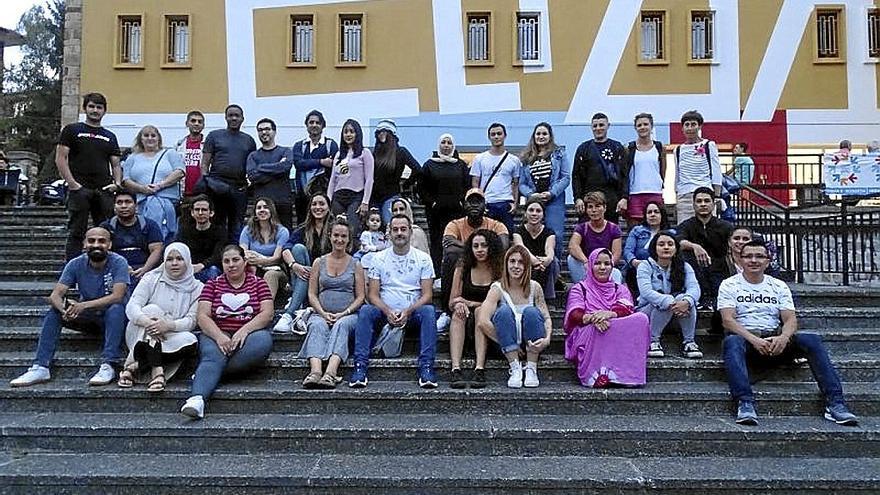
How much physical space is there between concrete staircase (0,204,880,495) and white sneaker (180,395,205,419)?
0.06 meters

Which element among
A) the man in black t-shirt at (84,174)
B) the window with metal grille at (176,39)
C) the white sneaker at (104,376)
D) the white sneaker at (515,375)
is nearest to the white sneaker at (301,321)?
the white sneaker at (104,376)

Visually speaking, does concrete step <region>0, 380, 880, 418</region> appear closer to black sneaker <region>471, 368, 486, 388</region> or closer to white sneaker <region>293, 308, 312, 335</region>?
black sneaker <region>471, 368, 486, 388</region>

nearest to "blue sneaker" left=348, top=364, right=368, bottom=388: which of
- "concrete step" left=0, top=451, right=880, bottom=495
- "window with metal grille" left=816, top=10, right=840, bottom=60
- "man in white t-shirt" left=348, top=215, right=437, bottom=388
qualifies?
"man in white t-shirt" left=348, top=215, right=437, bottom=388

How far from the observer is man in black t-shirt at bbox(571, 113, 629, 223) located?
6879mm

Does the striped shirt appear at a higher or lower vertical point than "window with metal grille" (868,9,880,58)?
lower

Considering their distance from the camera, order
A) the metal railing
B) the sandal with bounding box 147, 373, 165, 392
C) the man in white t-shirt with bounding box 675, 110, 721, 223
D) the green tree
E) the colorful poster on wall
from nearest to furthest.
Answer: the sandal with bounding box 147, 373, 165, 392, the man in white t-shirt with bounding box 675, 110, 721, 223, the metal railing, the colorful poster on wall, the green tree

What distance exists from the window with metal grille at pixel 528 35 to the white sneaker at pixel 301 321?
13280mm

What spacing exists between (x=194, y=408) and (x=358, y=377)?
114 centimetres

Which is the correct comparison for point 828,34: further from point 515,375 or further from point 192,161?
point 515,375

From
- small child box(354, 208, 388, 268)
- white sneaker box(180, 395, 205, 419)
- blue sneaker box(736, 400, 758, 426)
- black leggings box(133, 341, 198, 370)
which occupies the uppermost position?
small child box(354, 208, 388, 268)

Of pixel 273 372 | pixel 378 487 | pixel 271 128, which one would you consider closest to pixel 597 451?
pixel 378 487

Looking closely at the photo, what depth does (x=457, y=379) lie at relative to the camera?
496 cm

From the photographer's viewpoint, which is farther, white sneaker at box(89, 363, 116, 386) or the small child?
the small child

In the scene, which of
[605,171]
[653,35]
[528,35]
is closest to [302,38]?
[528,35]
